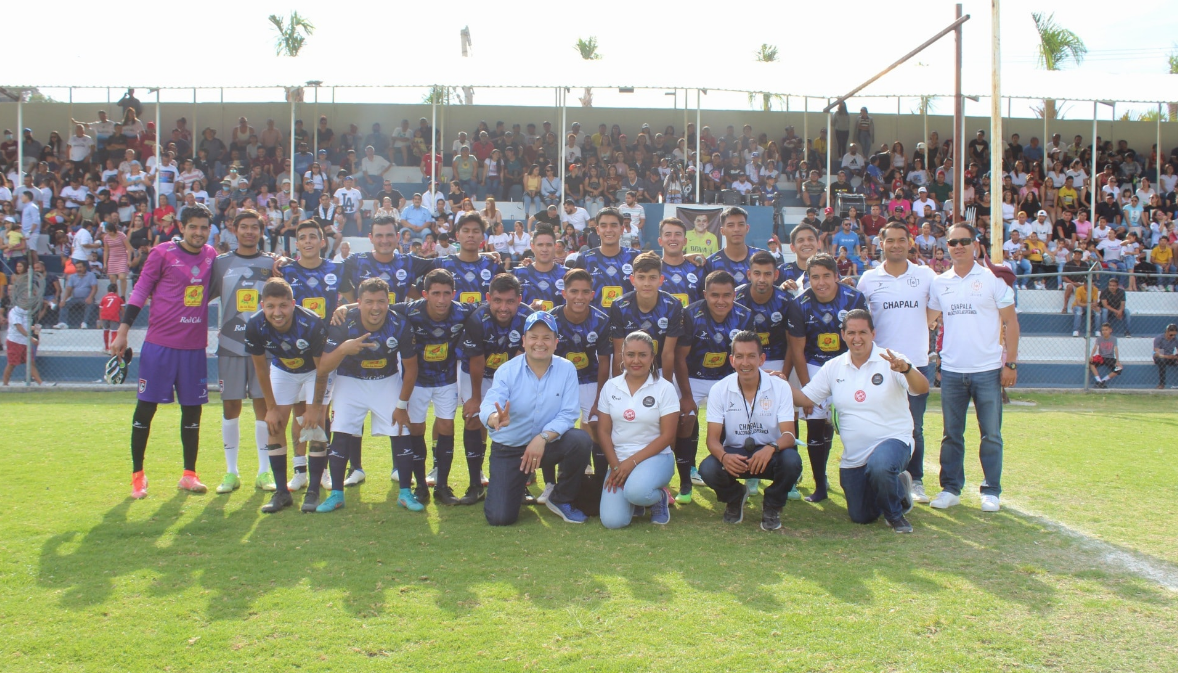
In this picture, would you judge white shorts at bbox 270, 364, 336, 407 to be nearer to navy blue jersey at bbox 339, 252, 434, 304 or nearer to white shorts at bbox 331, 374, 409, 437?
white shorts at bbox 331, 374, 409, 437

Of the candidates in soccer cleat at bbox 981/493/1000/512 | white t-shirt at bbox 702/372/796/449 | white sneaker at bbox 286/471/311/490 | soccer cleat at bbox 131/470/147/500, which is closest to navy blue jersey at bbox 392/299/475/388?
white sneaker at bbox 286/471/311/490

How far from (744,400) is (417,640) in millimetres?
2917

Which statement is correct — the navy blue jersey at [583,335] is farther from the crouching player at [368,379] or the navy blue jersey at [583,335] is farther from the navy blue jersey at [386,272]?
the navy blue jersey at [386,272]

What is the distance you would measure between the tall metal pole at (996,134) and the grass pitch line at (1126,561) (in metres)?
7.43

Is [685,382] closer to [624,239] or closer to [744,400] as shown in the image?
[744,400]

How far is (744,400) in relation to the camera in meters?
5.87

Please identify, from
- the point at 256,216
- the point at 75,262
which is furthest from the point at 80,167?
the point at 256,216

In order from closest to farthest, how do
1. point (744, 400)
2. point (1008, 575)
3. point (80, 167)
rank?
point (1008, 575), point (744, 400), point (80, 167)

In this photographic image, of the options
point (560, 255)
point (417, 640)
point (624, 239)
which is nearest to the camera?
point (417, 640)

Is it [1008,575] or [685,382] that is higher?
[685,382]

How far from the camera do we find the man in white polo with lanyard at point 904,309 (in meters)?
6.40

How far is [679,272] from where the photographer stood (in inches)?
294

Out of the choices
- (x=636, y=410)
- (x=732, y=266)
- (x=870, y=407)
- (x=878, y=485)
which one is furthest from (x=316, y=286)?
(x=878, y=485)

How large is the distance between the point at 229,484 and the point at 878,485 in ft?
15.7
